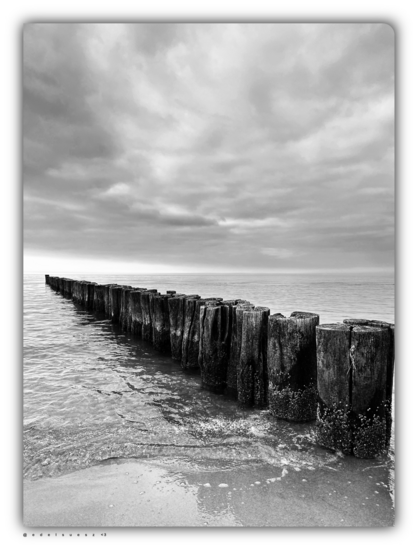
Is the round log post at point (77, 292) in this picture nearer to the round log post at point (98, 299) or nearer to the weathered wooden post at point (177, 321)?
the round log post at point (98, 299)

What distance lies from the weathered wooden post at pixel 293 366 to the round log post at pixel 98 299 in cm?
1153

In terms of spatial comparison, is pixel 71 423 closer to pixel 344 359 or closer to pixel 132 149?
pixel 344 359

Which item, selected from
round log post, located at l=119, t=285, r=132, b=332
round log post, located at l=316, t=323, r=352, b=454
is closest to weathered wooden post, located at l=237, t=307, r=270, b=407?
round log post, located at l=316, t=323, r=352, b=454

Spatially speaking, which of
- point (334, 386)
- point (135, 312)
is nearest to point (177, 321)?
point (135, 312)

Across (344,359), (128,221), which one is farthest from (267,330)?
(128,221)

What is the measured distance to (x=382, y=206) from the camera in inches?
122

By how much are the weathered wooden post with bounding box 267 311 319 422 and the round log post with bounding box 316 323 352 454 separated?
1.27 ft

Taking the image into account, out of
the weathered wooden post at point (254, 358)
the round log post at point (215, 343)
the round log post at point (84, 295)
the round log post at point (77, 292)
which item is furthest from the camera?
the round log post at point (77, 292)

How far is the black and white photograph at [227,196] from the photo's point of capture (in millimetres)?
2631

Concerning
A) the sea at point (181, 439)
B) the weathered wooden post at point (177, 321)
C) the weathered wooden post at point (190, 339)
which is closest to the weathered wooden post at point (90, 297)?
the sea at point (181, 439)

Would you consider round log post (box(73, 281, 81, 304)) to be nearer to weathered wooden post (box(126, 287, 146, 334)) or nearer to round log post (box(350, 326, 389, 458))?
weathered wooden post (box(126, 287, 146, 334))

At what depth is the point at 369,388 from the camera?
9.54 ft

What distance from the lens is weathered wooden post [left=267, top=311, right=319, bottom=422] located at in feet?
11.6

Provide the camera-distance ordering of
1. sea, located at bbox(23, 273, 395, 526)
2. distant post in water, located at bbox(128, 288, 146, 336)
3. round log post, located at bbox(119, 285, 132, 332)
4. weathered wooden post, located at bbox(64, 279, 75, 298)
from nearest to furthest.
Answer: sea, located at bbox(23, 273, 395, 526)
distant post in water, located at bbox(128, 288, 146, 336)
round log post, located at bbox(119, 285, 132, 332)
weathered wooden post, located at bbox(64, 279, 75, 298)
